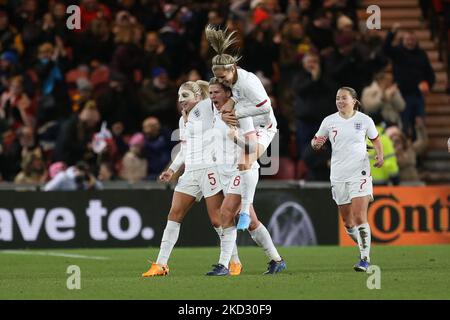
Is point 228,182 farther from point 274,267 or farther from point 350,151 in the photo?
point 350,151

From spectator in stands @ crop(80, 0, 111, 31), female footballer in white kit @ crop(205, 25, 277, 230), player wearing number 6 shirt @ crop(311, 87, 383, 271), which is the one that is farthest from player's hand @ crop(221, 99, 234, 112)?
spectator in stands @ crop(80, 0, 111, 31)

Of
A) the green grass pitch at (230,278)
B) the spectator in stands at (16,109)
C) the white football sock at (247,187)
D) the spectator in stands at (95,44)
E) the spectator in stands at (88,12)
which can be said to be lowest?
the green grass pitch at (230,278)

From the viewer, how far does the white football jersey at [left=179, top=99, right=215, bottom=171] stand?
1375 centimetres

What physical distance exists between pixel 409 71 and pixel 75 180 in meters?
6.49

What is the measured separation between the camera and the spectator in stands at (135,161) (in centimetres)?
2119

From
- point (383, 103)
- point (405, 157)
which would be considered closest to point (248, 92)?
point (405, 157)

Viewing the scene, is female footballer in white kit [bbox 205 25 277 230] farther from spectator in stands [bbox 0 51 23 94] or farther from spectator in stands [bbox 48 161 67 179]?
spectator in stands [bbox 0 51 23 94]

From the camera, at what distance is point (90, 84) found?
22359 mm

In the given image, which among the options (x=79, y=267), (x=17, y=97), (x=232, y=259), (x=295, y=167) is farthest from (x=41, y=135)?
(x=232, y=259)

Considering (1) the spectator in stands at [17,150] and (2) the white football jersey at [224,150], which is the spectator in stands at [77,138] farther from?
(2) the white football jersey at [224,150]

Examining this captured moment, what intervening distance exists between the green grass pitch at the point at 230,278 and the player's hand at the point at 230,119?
1653 mm

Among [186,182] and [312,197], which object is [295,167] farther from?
[186,182]

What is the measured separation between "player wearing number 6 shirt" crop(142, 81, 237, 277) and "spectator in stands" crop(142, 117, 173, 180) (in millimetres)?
7362

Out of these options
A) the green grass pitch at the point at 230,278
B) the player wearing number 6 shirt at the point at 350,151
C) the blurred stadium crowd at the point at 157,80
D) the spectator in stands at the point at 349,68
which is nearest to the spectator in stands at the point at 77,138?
the blurred stadium crowd at the point at 157,80
